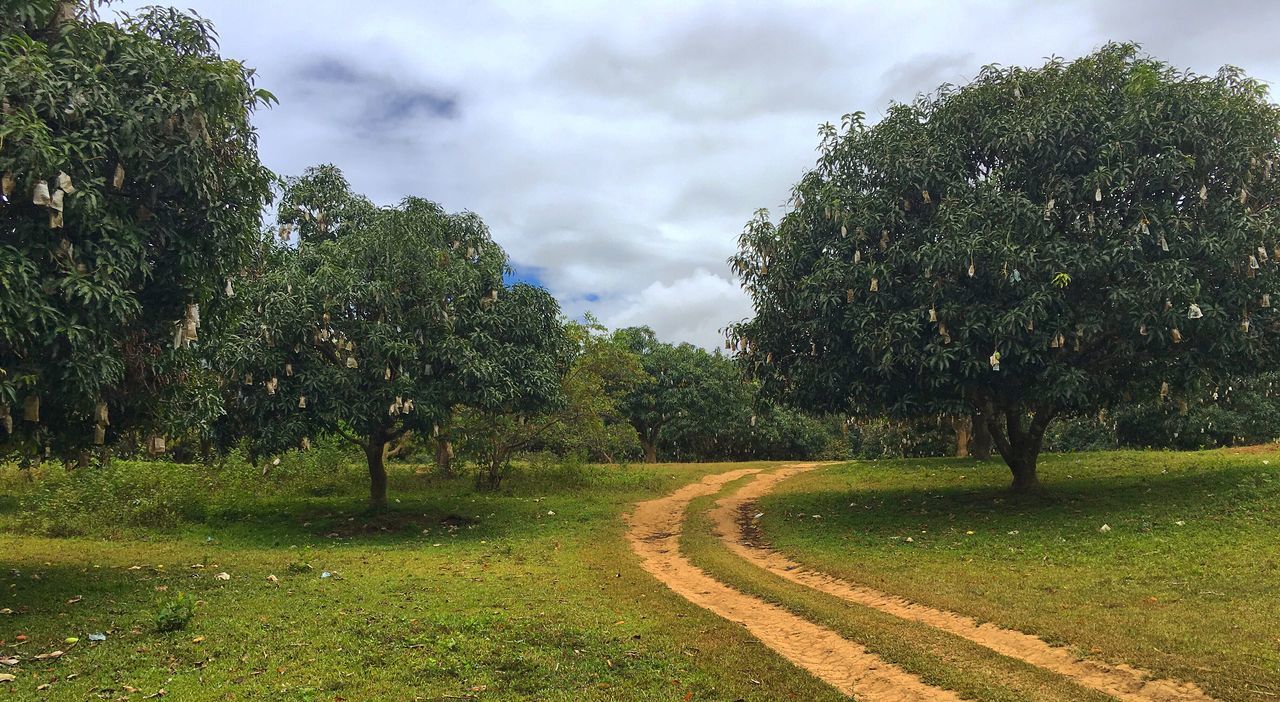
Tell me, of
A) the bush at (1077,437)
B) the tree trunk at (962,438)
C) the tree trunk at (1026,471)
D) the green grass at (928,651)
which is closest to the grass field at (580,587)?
the green grass at (928,651)

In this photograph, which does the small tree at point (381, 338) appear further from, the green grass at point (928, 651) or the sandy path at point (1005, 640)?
the green grass at point (928, 651)

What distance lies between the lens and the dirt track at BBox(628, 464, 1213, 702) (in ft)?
22.0

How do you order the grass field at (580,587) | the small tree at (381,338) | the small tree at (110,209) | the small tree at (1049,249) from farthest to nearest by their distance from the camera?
the small tree at (381,338) → the small tree at (1049,249) → the small tree at (110,209) → the grass field at (580,587)

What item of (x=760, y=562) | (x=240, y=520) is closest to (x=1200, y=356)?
(x=760, y=562)

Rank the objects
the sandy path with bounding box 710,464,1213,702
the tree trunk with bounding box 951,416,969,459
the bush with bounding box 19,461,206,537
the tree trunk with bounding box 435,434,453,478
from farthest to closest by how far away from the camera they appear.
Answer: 1. the tree trunk with bounding box 951,416,969,459
2. the tree trunk with bounding box 435,434,453,478
3. the bush with bounding box 19,461,206,537
4. the sandy path with bounding box 710,464,1213,702

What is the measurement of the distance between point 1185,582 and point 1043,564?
7.03 feet

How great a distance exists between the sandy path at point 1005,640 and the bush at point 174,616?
344 inches

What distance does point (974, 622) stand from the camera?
9023 mm

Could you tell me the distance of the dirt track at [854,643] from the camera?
670 centimetres

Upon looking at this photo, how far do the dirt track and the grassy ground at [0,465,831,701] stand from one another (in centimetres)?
46

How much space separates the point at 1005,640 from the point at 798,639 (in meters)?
2.31

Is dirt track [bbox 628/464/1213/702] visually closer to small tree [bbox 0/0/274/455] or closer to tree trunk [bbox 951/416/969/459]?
small tree [bbox 0/0/274/455]

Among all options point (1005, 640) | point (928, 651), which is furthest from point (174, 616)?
point (1005, 640)

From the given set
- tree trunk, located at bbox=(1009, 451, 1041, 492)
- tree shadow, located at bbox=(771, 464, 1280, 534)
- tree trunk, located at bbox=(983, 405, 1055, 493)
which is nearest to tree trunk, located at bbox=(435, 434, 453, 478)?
tree shadow, located at bbox=(771, 464, 1280, 534)
